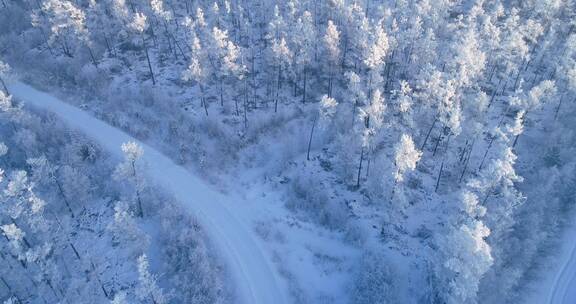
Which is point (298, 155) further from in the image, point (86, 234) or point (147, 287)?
point (147, 287)

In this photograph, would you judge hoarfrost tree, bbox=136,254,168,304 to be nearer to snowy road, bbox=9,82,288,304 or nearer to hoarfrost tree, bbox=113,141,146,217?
snowy road, bbox=9,82,288,304

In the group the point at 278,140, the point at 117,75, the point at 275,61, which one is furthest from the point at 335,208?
the point at 117,75

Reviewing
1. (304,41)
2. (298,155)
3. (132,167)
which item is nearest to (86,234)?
(132,167)

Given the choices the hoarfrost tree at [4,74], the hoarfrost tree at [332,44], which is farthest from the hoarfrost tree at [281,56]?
the hoarfrost tree at [4,74]

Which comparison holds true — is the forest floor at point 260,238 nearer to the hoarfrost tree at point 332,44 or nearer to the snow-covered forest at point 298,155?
the snow-covered forest at point 298,155

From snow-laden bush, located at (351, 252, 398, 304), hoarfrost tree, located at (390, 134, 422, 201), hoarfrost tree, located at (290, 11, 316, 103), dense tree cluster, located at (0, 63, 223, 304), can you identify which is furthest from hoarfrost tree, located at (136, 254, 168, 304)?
hoarfrost tree, located at (290, 11, 316, 103)

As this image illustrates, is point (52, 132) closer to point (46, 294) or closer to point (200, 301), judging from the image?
point (46, 294)

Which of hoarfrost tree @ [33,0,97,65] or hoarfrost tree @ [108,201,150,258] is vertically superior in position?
hoarfrost tree @ [33,0,97,65]
